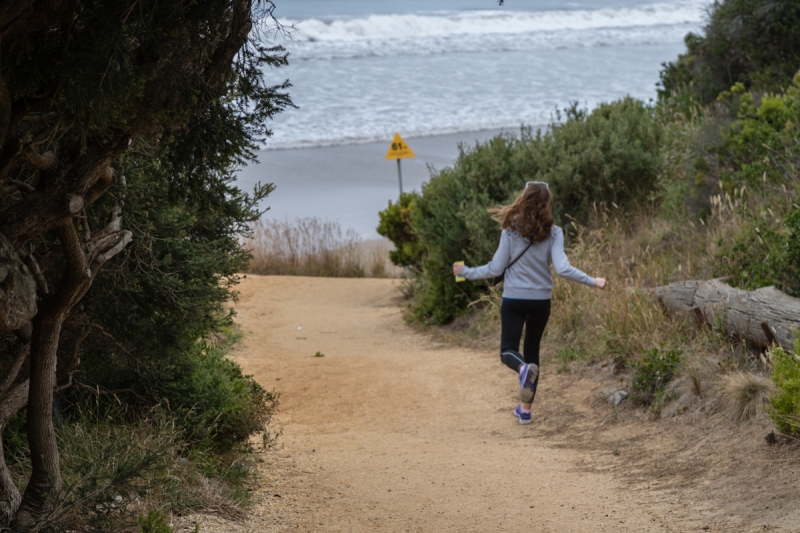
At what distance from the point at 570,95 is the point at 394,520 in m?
29.5

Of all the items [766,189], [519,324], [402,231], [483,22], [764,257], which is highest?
[483,22]

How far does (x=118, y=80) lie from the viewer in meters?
3.05

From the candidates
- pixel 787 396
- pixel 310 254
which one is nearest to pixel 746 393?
pixel 787 396

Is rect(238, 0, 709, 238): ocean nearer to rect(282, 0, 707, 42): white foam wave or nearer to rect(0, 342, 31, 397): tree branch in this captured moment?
rect(282, 0, 707, 42): white foam wave

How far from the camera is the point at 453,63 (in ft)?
135

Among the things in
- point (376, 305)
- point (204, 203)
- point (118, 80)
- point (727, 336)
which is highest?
point (118, 80)

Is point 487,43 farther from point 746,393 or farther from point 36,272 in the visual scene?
point 36,272

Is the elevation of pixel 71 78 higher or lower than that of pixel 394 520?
higher

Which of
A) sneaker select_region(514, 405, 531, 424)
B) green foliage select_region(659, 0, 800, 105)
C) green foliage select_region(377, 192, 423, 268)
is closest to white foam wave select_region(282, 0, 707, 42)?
green foliage select_region(659, 0, 800, 105)

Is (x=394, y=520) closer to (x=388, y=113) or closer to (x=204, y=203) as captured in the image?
(x=204, y=203)

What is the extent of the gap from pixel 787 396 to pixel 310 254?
12.4 metres

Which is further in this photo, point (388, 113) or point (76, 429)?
point (388, 113)

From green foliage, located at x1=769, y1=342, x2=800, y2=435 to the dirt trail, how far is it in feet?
1.98

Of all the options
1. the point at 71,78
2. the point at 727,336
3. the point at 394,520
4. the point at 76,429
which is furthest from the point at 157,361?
the point at 727,336
